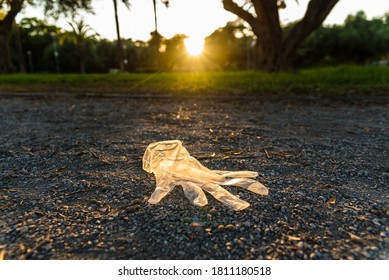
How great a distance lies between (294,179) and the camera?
7.67ft

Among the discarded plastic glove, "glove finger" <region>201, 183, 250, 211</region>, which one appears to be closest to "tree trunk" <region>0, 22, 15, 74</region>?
the discarded plastic glove

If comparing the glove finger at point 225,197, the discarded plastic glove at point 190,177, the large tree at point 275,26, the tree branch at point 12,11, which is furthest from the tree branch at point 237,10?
the tree branch at point 12,11

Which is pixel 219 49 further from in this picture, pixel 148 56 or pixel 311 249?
pixel 311 249

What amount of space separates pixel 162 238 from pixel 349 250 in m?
1.00

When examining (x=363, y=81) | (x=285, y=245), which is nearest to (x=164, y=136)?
(x=285, y=245)

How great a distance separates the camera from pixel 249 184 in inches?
86.8

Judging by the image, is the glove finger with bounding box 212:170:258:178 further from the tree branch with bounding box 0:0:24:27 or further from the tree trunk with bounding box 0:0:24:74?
the tree trunk with bounding box 0:0:24:74

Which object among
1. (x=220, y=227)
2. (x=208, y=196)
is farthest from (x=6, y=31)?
(x=220, y=227)

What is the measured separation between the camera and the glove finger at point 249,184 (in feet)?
6.91

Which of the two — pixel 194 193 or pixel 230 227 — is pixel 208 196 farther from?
pixel 230 227

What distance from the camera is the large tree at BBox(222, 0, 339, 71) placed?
895 cm

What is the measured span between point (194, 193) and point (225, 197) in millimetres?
228

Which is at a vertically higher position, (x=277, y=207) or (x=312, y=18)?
(x=312, y=18)

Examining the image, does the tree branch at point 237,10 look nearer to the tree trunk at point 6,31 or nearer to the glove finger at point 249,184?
the glove finger at point 249,184
